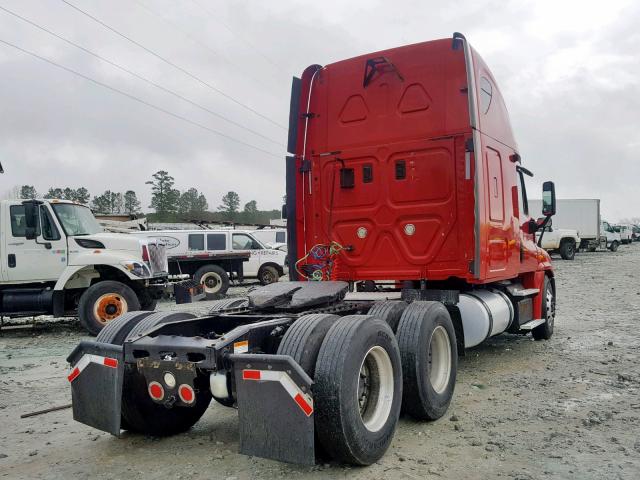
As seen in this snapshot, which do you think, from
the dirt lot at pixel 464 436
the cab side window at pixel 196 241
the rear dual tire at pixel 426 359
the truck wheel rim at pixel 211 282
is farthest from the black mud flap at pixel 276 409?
the cab side window at pixel 196 241

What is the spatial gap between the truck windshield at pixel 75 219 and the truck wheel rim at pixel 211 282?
603 centimetres

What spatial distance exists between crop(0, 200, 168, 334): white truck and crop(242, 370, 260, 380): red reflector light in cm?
744

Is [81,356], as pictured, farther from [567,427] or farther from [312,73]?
[312,73]

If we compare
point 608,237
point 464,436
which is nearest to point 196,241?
point 464,436

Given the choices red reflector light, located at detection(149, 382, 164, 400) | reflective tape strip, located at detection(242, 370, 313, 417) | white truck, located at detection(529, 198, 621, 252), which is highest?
white truck, located at detection(529, 198, 621, 252)

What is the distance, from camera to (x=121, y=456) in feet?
13.2

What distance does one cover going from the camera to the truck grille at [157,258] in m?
11.4

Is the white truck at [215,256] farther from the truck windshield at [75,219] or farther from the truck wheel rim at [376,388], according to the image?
the truck wheel rim at [376,388]

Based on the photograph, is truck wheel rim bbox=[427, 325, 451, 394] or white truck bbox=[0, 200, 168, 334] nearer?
truck wheel rim bbox=[427, 325, 451, 394]

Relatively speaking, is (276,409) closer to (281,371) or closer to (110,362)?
(281,371)

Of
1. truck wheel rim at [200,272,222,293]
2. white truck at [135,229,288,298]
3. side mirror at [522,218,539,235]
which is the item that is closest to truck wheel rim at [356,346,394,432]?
side mirror at [522,218,539,235]

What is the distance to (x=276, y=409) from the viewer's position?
3293mm

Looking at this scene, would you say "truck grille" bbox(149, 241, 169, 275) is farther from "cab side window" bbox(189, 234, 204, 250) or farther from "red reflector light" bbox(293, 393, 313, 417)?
"red reflector light" bbox(293, 393, 313, 417)

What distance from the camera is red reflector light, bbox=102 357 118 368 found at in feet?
12.4
